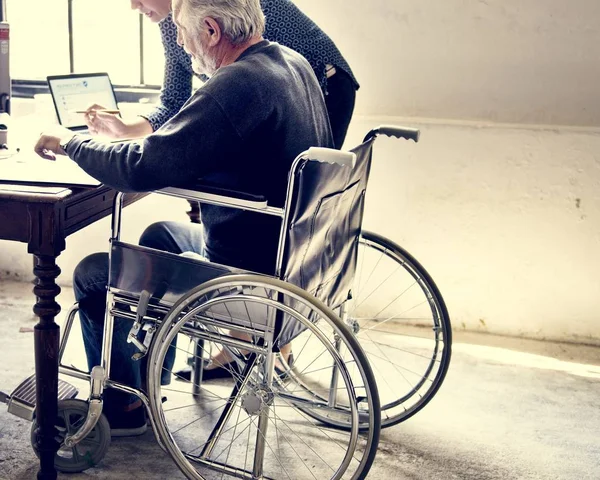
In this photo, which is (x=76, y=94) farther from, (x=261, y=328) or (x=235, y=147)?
(x=261, y=328)

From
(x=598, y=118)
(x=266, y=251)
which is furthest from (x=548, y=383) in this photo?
(x=266, y=251)

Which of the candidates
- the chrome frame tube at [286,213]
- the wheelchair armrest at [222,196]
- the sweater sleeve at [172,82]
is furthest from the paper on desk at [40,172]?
the chrome frame tube at [286,213]

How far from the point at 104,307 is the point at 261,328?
0.48 metres

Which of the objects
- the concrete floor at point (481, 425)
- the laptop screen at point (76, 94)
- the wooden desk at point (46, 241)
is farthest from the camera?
the laptop screen at point (76, 94)

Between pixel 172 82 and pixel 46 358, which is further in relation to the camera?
pixel 172 82

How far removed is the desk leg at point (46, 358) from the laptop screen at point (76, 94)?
0.84 m

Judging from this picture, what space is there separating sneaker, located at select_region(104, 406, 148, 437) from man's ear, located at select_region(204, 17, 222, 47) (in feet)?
3.31

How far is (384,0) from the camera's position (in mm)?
2891

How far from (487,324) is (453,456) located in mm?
959

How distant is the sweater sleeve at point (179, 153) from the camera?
5.45 ft

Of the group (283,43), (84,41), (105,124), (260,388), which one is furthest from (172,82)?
(84,41)

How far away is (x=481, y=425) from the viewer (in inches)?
93.0

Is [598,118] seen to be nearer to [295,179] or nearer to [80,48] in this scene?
[295,179]

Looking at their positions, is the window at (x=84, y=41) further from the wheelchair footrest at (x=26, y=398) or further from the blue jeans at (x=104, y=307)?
the wheelchair footrest at (x=26, y=398)
